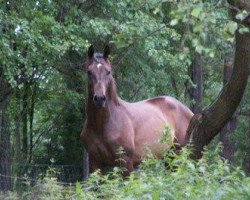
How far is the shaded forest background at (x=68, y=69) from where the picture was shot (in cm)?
1388

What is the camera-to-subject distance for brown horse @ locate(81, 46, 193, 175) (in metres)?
10.8

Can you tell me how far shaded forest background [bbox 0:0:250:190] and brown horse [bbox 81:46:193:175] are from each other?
0.64 meters

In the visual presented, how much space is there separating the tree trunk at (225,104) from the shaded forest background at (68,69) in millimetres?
1658

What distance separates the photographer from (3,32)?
13297mm

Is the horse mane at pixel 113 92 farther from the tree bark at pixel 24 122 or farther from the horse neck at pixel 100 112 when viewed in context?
the tree bark at pixel 24 122

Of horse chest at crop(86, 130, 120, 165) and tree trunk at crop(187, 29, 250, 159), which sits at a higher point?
tree trunk at crop(187, 29, 250, 159)

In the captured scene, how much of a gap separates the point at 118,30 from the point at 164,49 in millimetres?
2351

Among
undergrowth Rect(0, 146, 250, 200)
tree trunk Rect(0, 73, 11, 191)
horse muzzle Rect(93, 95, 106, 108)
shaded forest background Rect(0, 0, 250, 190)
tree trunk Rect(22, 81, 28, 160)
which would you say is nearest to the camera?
undergrowth Rect(0, 146, 250, 200)

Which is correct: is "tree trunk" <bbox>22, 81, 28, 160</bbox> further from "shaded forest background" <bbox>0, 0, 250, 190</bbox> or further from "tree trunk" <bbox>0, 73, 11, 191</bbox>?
"tree trunk" <bbox>0, 73, 11, 191</bbox>

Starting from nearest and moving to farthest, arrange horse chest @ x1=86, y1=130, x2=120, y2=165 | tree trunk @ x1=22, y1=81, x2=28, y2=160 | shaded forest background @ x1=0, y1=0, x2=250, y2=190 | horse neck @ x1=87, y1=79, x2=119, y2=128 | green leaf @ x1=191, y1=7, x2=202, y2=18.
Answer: green leaf @ x1=191, y1=7, x2=202, y2=18
horse chest @ x1=86, y1=130, x2=120, y2=165
horse neck @ x1=87, y1=79, x2=119, y2=128
shaded forest background @ x1=0, y1=0, x2=250, y2=190
tree trunk @ x1=22, y1=81, x2=28, y2=160

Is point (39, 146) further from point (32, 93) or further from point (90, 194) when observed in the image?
point (90, 194)

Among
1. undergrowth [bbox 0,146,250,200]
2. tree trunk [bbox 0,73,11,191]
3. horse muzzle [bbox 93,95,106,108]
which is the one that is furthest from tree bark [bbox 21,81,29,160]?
undergrowth [bbox 0,146,250,200]

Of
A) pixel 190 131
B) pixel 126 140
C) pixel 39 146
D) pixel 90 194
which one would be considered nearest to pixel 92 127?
pixel 126 140

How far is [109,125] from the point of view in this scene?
1137 cm
